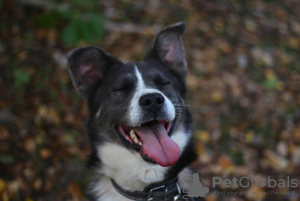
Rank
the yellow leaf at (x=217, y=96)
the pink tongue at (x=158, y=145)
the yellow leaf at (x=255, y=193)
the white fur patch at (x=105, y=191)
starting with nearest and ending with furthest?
the pink tongue at (x=158, y=145)
the white fur patch at (x=105, y=191)
the yellow leaf at (x=255, y=193)
the yellow leaf at (x=217, y=96)

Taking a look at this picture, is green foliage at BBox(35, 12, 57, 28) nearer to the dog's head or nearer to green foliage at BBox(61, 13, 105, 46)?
green foliage at BBox(61, 13, 105, 46)

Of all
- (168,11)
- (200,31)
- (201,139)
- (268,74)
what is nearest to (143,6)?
(168,11)

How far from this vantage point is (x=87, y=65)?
3352 mm

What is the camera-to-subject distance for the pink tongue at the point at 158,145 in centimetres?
279

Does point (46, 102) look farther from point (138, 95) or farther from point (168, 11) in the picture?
point (168, 11)

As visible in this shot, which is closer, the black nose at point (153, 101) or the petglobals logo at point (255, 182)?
the black nose at point (153, 101)

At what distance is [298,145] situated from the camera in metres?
5.11

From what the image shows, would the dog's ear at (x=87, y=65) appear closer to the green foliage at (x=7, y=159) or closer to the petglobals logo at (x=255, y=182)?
the green foliage at (x=7, y=159)

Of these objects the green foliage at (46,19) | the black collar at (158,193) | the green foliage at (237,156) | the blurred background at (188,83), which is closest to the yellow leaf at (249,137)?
the blurred background at (188,83)

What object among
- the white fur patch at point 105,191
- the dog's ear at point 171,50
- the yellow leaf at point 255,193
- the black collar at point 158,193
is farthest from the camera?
the yellow leaf at point 255,193

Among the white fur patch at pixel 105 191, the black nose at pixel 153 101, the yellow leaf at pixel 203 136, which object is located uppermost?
the black nose at pixel 153 101

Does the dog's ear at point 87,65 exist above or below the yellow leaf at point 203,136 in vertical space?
above

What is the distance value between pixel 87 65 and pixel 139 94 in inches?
28.0

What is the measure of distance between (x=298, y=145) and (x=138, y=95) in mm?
3260
